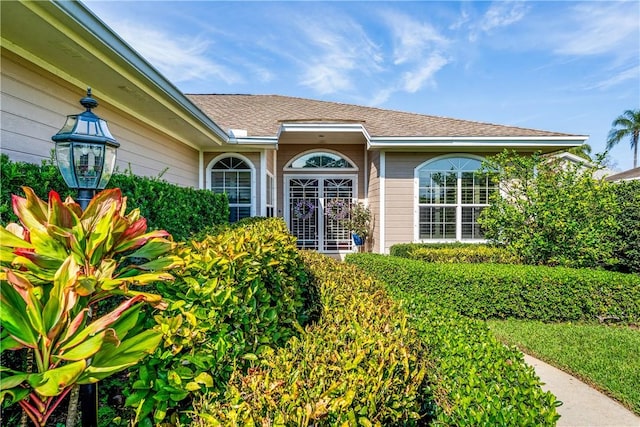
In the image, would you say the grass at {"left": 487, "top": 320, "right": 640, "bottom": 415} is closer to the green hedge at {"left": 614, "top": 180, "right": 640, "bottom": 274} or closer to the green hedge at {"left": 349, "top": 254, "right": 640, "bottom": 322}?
the green hedge at {"left": 349, "top": 254, "right": 640, "bottom": 322}

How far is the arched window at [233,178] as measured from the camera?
859cm

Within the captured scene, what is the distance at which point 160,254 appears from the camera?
70.4 inches

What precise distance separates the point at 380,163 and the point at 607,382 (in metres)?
6.75

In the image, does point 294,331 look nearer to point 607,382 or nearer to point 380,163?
point 607,382

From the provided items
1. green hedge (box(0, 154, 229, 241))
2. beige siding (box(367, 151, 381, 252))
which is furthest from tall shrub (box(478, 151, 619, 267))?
green hedge (box(0, 154, 229, 241))

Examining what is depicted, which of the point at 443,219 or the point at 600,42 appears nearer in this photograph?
the point at 600,42

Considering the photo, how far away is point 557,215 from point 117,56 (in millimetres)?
7331

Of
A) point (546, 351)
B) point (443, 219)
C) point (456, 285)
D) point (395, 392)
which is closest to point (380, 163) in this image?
point (443, 219)

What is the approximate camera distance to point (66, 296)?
4.15 ft

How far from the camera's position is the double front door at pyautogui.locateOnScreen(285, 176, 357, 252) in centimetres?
1110

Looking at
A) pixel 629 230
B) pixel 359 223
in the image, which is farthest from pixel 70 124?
pixel 629 230

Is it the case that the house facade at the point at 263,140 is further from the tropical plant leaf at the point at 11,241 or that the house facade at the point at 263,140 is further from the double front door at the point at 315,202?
the tropical plant leaf at the point at 11,241

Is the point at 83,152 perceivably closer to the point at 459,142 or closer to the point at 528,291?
the point at 528,291

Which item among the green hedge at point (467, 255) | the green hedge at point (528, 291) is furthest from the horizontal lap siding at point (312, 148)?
the green hedge at point (528, 291)
